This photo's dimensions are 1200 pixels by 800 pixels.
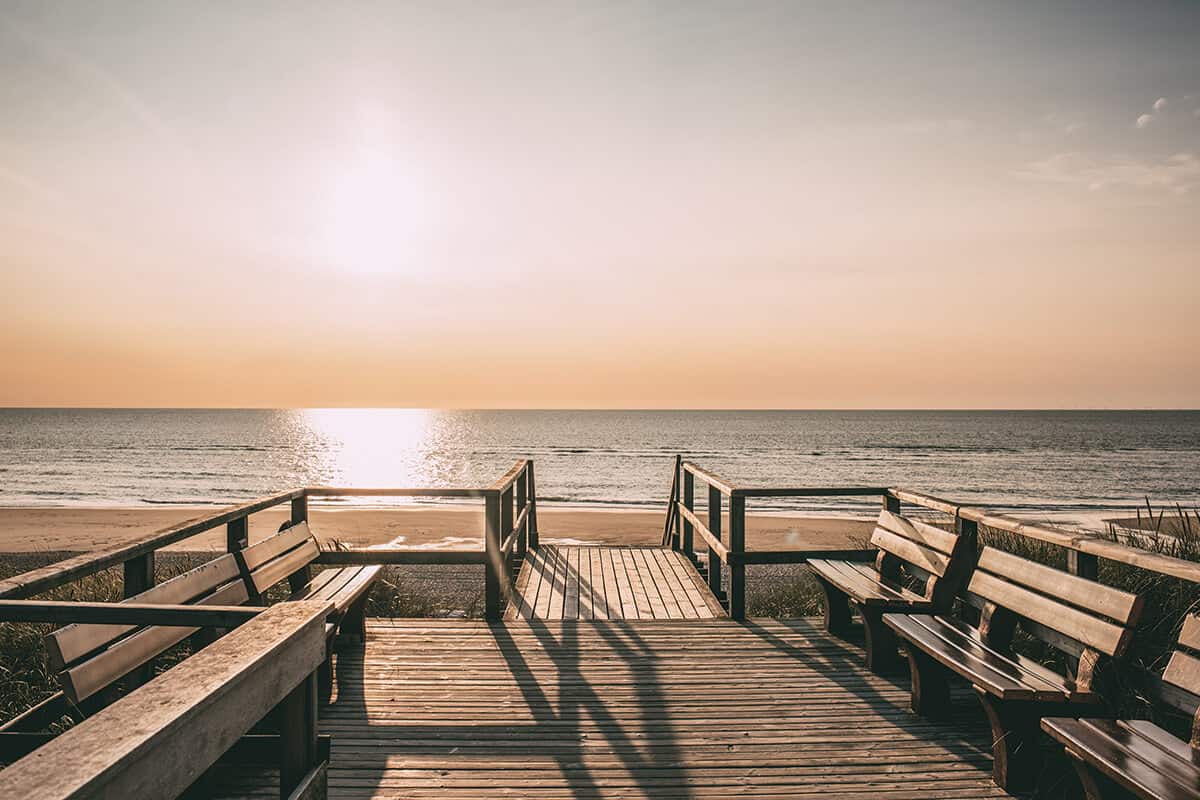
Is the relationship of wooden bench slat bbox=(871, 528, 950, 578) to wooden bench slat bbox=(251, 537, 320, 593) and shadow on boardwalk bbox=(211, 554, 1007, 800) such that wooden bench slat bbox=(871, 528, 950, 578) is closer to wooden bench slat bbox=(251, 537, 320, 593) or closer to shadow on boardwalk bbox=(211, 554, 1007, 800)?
shadow on boardwalk bbox=(211, 554, 1007, 800)

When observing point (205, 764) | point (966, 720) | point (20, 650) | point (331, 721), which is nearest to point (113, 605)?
point (205, 764)

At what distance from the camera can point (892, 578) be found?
5.44 metres

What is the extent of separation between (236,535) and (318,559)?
1393 mm

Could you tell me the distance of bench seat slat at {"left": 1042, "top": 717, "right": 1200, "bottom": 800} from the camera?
7.64ft

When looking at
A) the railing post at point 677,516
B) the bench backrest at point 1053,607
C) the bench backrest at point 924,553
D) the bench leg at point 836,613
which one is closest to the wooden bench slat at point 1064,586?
the bench backrest at point 1053,607

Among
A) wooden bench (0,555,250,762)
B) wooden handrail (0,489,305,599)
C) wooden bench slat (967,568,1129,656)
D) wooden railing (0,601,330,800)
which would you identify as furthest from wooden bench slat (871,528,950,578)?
wooden handrail (0,489,305,599)

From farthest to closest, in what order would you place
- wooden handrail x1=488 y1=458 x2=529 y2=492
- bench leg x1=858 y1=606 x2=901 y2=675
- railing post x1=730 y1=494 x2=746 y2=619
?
wooden handrail x1=488 y1=458 x2=529 y2=492 → railing post x1=730 y1=494 x2=746 y2=619 → bench leg x1=858 y1=606 x2=901 y2=675

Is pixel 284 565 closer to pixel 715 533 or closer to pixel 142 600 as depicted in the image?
pixel 142 600

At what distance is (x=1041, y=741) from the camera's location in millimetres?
3701

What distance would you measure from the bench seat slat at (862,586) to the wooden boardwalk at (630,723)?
1.65 feet

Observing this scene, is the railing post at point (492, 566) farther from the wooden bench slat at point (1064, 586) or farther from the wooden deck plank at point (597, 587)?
the wooden bench slat at point (1064, 586)

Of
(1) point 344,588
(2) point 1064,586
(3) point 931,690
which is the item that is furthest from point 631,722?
(2) point 1064,586

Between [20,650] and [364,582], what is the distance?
2814 mm

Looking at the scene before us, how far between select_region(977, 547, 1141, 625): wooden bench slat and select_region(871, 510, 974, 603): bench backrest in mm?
144
